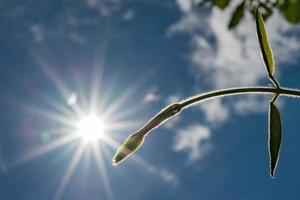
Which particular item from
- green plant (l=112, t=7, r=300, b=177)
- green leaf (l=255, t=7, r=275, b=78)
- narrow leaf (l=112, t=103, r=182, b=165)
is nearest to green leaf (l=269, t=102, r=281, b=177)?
green plant (l=112, t=7, r=300, b=177)

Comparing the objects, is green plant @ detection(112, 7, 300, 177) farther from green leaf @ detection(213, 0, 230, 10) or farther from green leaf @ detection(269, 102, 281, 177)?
green leaf @ detection(213, 0, 230, 10)

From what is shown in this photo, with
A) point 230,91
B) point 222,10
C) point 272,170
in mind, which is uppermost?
point 222,10

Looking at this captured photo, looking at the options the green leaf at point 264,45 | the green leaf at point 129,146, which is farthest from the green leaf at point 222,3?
the green leaf at point 129,146

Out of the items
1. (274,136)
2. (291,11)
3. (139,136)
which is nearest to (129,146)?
(139,136)

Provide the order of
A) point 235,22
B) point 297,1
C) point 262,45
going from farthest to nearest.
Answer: point 235,22 → point 297,1 → point 262,45

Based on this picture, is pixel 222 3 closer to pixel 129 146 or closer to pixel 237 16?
pixel 237 16

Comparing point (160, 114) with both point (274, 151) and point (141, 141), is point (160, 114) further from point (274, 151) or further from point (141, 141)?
point (274, 151)

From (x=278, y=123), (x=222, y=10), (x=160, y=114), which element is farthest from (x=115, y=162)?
(x=222, y=10)
